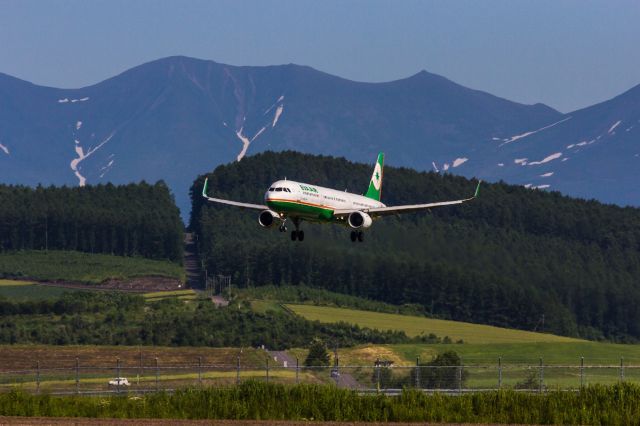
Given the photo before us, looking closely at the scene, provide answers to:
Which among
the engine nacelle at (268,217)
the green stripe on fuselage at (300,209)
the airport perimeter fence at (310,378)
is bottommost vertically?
the airport perimeter fence at (310,378)

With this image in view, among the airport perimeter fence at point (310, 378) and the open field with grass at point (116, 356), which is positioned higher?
the open field with grass at point (116, 356)

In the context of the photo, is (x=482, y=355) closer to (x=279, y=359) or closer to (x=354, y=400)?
(x=279, y=359)

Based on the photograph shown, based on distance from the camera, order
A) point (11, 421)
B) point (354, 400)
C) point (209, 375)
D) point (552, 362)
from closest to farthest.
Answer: point (11, 421), point (354, 400), point (209, 375), point (552, 362)

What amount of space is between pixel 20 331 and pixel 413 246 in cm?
4891

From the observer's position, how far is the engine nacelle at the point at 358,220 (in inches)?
4360

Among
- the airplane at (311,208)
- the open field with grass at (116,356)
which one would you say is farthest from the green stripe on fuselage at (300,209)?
the open field with grass at (116,356)

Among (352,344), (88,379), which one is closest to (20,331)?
(352,344)

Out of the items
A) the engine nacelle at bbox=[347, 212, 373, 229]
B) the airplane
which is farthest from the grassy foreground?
the engine nacelle at bbox=[347, 212, 373, 229]

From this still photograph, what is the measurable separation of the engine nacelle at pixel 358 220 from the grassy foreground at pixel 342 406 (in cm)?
3282

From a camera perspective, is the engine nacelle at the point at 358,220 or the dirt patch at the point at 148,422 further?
the engine nacelle at the point at 358,220

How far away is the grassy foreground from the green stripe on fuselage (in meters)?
27.6

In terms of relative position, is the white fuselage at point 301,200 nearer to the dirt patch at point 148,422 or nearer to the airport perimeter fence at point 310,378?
the airport perimeter fence at point 310,378

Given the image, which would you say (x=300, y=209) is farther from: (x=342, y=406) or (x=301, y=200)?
(x=342, y=406)

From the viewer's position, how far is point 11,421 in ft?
230
